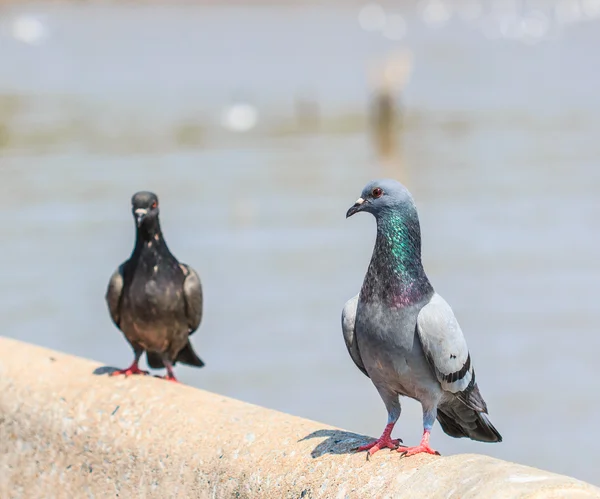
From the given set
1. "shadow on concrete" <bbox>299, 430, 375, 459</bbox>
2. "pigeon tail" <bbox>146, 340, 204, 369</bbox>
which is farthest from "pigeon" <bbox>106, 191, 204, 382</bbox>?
"shadow on concrete" <bbox>299, 430, 375, 459</bbox>

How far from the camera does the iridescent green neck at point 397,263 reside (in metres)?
4.41

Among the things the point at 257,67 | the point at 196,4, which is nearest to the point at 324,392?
the point at 257,67

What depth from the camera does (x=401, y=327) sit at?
4.36 m

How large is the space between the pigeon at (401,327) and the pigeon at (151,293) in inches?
74.3

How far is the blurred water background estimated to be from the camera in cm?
953

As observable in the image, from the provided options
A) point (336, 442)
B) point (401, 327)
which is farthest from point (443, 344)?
point (336, 442)

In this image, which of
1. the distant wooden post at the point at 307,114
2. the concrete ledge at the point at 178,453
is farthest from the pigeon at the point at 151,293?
→ the distant wooden post at the point at 307,114

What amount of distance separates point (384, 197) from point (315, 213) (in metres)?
11.3

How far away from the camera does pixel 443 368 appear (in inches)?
172

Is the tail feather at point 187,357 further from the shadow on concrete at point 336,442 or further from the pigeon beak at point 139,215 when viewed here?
the shadow on concrete at point 336,442

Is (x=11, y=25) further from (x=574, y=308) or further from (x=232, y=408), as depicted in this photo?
(x=232, y=408)

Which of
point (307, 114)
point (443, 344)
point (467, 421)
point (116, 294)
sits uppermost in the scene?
point (307, 114)

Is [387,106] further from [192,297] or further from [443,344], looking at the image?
[443,344]

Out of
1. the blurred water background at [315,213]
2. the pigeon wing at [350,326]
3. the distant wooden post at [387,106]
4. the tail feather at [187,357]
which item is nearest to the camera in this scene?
the pigeon wing at [350,326]
